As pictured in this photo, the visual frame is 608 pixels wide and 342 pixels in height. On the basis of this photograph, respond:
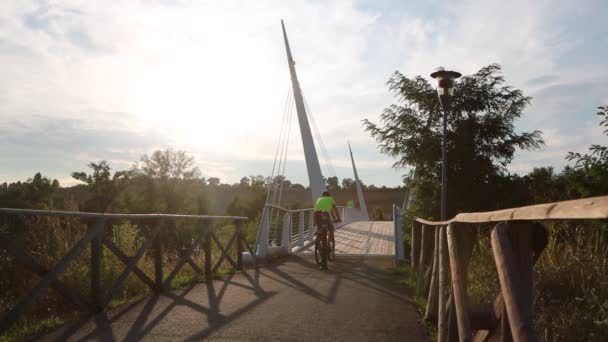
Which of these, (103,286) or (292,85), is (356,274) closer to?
(103,286)

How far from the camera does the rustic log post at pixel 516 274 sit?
226cm

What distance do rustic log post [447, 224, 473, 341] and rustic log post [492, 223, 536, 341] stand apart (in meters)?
1.11

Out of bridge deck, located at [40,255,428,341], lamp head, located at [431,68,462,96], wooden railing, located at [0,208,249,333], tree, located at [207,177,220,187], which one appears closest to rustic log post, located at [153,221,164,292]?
wooden railing, located at [0,208,249,333]

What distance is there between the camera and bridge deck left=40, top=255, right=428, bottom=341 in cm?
536

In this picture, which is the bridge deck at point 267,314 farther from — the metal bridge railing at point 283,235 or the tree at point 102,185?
the tree at point 102,185

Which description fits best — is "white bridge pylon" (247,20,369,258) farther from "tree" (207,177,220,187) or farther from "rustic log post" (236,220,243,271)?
"tree" (207,177,220,187)

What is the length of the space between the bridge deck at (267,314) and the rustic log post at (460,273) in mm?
1308

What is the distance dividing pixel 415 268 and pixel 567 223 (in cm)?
331

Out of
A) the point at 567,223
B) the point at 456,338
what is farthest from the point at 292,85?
the point at 456,338

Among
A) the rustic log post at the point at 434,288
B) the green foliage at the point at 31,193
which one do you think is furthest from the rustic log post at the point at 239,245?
the green foliage at the point at 31,193

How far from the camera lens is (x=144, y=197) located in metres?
55.7

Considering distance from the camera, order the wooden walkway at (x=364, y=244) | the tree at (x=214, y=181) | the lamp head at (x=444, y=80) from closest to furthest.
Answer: the lamp head at (x=444, y=80) → the wooden walkway at (x=364, y=244) → the tree at (x=214, y=181)

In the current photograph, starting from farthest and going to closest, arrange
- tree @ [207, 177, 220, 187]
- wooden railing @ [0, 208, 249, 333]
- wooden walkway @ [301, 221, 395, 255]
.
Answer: tree @ [207, 177, 220, 187]
wooden walkway @ [301, 221, 395, 255]
wooden railing @ [0, 208, 249, 333]

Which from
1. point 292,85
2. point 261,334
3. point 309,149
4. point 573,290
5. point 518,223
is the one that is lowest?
point 261,334
